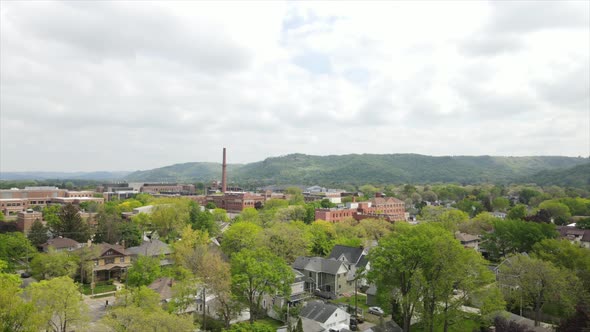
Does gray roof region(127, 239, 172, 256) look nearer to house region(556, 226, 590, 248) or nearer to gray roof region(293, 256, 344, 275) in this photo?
gray roof region(293, 256, 344, 275)

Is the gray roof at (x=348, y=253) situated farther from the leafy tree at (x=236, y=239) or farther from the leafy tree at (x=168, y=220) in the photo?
the leafy tree at (x=168, y=220)

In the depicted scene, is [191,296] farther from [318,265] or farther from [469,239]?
[469,239]

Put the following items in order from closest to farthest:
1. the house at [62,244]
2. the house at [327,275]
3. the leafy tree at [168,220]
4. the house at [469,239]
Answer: the house at [327,275] → the house at [62,244] → the house at [469,239] → the leafy tree at [168,220]

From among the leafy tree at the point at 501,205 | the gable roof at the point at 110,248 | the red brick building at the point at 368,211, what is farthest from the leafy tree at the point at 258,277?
the leafy tree at the point at 501,205

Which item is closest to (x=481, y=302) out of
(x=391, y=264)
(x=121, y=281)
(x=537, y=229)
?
(x=391, y=264)

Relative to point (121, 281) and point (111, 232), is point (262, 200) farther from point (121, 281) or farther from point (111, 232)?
point (121, 281)

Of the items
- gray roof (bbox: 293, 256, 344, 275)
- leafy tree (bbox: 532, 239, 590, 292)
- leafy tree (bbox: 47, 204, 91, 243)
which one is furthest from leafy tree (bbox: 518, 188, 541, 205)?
leafy tree (bbox: 47, 204, 91, 243)
